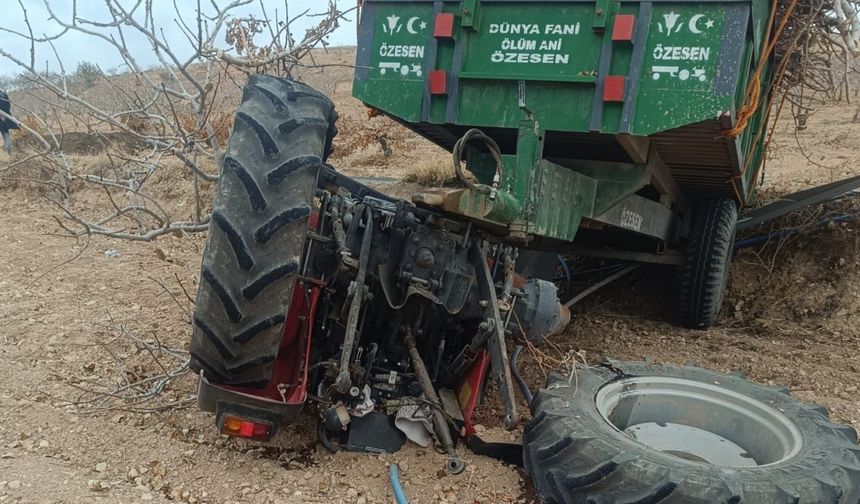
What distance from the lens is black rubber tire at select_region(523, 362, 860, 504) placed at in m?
2.42

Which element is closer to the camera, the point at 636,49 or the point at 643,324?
the point at 636,49

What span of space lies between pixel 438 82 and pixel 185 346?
2.36 metres

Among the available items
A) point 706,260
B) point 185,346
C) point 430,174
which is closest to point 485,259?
point 185,346

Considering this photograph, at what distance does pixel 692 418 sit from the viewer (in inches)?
136

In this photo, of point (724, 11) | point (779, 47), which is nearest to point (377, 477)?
point (724, 11)

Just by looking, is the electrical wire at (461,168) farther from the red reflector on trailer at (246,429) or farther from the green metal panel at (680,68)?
the red reflector on trailer at (246,429)

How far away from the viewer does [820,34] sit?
496cm

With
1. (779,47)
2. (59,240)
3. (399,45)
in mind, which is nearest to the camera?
(399,45)

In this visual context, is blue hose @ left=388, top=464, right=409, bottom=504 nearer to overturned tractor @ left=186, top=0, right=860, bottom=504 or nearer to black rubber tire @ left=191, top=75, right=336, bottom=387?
overturned tractor @ left=186, top=0, right=860, bottom=504

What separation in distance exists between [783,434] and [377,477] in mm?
1832

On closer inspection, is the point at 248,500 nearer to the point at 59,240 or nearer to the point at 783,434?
the point at 783,434

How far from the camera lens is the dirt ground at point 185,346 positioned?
285 centimetres

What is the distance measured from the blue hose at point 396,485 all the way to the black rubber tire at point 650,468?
55 centimetres

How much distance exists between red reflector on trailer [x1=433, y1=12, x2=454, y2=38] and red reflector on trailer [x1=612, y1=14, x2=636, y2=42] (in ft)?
2.84
